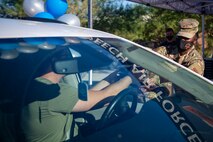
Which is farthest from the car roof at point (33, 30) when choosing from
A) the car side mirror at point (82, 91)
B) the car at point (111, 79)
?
the car side mirror at point (82, 91)

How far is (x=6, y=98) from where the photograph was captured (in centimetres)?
149

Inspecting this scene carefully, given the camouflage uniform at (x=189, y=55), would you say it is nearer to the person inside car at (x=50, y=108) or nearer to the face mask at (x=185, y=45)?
the face mask at (x=185, y=45)

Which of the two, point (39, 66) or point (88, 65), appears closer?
point (39, 66)

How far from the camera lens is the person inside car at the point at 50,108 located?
1527 mm

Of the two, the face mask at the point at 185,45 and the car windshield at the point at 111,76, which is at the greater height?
the car windshield at the point at 111,76

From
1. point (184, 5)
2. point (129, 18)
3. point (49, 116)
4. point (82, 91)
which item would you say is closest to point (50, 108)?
point (49, 116)

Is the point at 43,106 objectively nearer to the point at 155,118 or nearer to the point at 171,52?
the point at 155,118

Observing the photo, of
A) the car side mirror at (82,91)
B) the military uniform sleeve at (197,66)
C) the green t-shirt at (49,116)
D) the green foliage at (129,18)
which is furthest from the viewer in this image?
the green foliage at (129,18)

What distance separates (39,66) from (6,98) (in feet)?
0.87

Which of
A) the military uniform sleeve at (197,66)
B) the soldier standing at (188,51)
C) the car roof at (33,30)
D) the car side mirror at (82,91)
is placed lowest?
the military uniform sleeve at (197,66)

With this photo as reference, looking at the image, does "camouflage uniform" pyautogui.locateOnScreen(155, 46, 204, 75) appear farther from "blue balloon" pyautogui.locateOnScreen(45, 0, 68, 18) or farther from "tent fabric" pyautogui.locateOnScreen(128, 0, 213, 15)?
"tent fabric" pyautogui.locateOnScreen(128, 0, 213, 15)

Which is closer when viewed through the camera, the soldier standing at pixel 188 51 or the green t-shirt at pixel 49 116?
the green t-shirt at pixel 49 116

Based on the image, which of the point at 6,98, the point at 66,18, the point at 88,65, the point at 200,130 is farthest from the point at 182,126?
the point at 66,18

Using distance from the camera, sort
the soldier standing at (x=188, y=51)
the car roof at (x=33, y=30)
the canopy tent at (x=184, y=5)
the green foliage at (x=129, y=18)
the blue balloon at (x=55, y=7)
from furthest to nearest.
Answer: the green foliage at (x=129, y=18)
the canopy tent at (x=184, y=5)
the blue balloon at (x=55, y=7)
the soldier standing at (x=188, y=51)
the car roof at (x=33, y=30)
